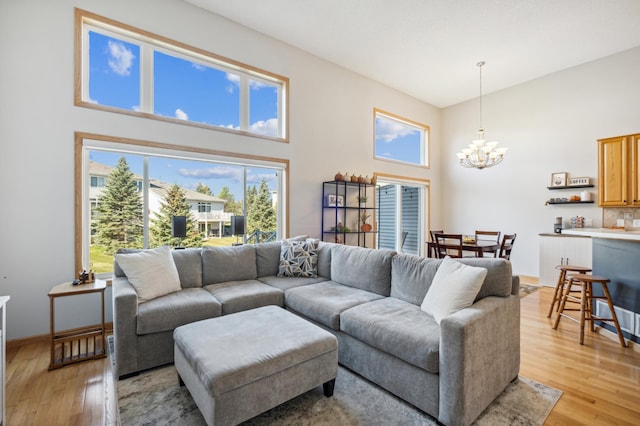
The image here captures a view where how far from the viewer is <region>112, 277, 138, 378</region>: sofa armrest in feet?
7.07

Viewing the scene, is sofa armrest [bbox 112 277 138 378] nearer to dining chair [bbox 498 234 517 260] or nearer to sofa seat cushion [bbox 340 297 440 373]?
sofa seat cushion [bbox 340 297 440 373]

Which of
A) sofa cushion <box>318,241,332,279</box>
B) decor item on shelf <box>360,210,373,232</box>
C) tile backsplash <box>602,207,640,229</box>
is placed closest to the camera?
sofa cushion <box>318,241,332,279</box>

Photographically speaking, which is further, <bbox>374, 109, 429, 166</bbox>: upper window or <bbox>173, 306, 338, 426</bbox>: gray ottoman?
<bbox>374, 109, 429, 166</bbox>: upper window

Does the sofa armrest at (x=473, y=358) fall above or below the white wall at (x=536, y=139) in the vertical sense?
below

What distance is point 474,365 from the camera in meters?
1.65

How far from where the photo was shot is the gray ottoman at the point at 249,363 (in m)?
1.47

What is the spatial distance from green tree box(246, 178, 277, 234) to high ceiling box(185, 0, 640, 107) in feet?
7.32

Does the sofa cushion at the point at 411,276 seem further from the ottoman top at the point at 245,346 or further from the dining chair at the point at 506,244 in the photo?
the dining chair at the point at 506,244

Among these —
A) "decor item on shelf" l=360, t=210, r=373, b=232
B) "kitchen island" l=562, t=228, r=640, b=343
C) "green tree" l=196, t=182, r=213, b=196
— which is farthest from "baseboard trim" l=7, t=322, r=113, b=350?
"kitchen island" l=562, t=228, r=640, b=343

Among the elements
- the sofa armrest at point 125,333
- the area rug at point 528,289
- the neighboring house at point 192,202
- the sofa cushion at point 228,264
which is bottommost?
the area rug at point 528,289

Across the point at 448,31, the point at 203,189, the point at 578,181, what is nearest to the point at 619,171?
the point at 578,181

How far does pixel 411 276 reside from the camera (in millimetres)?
2477

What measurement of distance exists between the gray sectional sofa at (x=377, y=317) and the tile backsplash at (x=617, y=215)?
4.02 m

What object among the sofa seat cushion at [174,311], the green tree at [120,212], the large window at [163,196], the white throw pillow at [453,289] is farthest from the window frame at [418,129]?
the sofa seat cushion at [174,311]
